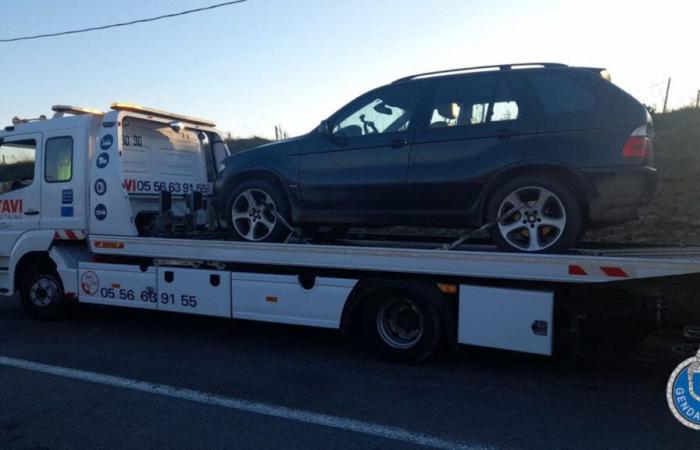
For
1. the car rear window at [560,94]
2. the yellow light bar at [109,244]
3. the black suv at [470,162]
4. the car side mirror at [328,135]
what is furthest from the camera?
the yellow light bar at [109,244]

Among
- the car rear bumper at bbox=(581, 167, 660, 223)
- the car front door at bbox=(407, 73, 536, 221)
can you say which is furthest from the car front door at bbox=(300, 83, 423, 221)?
the car rear bumper at bbox=(581, 167, 660, 223)

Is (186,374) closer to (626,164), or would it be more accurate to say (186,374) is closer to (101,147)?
(101,147)

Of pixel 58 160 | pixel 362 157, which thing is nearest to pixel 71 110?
pixel 58 160

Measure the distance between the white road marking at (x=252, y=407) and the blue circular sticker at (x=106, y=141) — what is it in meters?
2.66

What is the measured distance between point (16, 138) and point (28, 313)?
2.31 m

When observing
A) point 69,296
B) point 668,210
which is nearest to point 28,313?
point 69,296

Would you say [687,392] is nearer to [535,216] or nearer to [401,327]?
[535,216]

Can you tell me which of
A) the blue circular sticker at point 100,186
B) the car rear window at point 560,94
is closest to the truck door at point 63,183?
the blue circular sticker at point 100,186

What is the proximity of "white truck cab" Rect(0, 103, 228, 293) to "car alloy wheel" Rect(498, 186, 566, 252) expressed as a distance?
4.39 metres

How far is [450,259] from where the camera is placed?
513cm

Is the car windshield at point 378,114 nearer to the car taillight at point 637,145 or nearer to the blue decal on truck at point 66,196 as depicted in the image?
the car taillight at point 637,145

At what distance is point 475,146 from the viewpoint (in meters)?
5.32

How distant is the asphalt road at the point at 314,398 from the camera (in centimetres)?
394

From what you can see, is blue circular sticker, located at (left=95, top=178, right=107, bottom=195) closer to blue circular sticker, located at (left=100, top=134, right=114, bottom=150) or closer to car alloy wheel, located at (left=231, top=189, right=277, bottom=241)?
blue circular sticker, located at (left=100, top=134, right=114, bottom=150)
